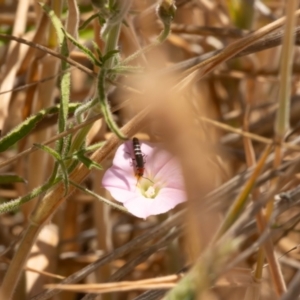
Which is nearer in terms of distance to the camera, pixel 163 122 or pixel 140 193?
pixel 163 122

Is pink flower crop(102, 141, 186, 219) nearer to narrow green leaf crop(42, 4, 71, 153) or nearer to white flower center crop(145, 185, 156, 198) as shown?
white flower center crop(145, 185, 156, 198)

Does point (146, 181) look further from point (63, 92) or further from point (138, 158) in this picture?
point (63, 92)

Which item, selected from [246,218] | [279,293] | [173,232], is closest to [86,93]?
[173,232]

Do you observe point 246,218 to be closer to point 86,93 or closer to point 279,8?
point 86,93

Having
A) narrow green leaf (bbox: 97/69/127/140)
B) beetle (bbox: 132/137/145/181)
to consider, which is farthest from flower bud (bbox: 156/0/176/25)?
beetle (bbox: 132/137/145/181)

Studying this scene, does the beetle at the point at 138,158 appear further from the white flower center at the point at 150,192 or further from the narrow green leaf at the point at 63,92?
the narrow green leaf at the point at 63,92

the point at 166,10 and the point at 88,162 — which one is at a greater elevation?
the point at 166,10

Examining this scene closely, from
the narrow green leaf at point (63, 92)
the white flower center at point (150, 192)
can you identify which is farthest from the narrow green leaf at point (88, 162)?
the white flower center at point (150, 192)

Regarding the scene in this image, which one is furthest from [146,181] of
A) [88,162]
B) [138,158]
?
[88,162]
